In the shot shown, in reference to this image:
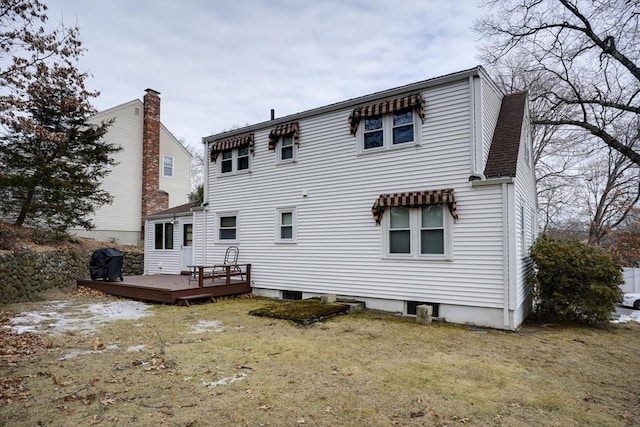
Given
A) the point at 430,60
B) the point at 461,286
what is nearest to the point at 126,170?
the point at 430,60

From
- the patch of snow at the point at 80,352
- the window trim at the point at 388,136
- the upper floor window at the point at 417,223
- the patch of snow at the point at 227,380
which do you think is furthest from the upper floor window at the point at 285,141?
the patch of snow at the point at 227,380

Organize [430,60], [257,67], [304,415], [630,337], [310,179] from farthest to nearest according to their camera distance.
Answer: [257,67] → [430,60] → [310,179] → [630,337] → [304,415]

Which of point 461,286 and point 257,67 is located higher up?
point 257,67

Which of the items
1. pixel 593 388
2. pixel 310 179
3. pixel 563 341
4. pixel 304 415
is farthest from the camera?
pixel 310 179

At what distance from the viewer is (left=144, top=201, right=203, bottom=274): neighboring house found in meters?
13.8

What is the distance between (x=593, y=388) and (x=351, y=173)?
21.7 feet

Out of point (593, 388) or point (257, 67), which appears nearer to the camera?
point (593, 388)

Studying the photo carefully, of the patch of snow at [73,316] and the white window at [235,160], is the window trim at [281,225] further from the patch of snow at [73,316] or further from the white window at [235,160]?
the patch of snow at [73,316]

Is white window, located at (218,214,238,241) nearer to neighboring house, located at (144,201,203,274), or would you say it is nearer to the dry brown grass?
neighboring house, located at (144,201,203,274)

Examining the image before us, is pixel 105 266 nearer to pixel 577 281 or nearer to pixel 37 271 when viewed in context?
pixel 37 271

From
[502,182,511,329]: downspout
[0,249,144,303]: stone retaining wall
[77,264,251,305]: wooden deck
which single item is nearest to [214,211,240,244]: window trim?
[77,264,251,305]: wooden deck

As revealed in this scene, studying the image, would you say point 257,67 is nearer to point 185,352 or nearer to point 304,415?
point 185,352

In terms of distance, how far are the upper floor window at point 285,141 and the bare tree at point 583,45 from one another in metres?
10.6

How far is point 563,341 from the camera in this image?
267 inches
